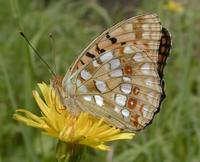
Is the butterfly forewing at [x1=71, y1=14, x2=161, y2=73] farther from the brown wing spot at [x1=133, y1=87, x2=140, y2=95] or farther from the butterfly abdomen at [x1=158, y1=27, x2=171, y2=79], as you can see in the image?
the brown wing spot at [x1=133, y1=87, x2=140, y2=95]

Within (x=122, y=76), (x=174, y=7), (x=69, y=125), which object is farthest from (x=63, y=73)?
(x=174, y=7)

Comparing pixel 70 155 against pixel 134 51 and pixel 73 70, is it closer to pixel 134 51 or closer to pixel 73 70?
pixel 73 70

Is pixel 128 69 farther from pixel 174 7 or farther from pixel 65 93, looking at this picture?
pixel 174 7

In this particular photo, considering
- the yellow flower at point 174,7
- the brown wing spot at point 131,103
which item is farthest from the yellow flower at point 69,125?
the yellow flower at point 174,7

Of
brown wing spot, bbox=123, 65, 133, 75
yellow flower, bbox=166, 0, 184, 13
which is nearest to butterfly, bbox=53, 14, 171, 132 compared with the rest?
brown wing spot, bbox=123, 65, 133, 75

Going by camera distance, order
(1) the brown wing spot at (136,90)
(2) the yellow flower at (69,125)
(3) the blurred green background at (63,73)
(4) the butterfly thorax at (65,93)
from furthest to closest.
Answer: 1. (3) the blurred green background at (63,73)
2. (1) the brown wing spot at (136,90)
3. (4) the butterfly thorax at (65,93)
4. (2) the yellow flower at (69,125)

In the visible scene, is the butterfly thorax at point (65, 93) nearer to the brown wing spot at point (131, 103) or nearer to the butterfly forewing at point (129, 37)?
the butterfly forewing at point (129, 37)
